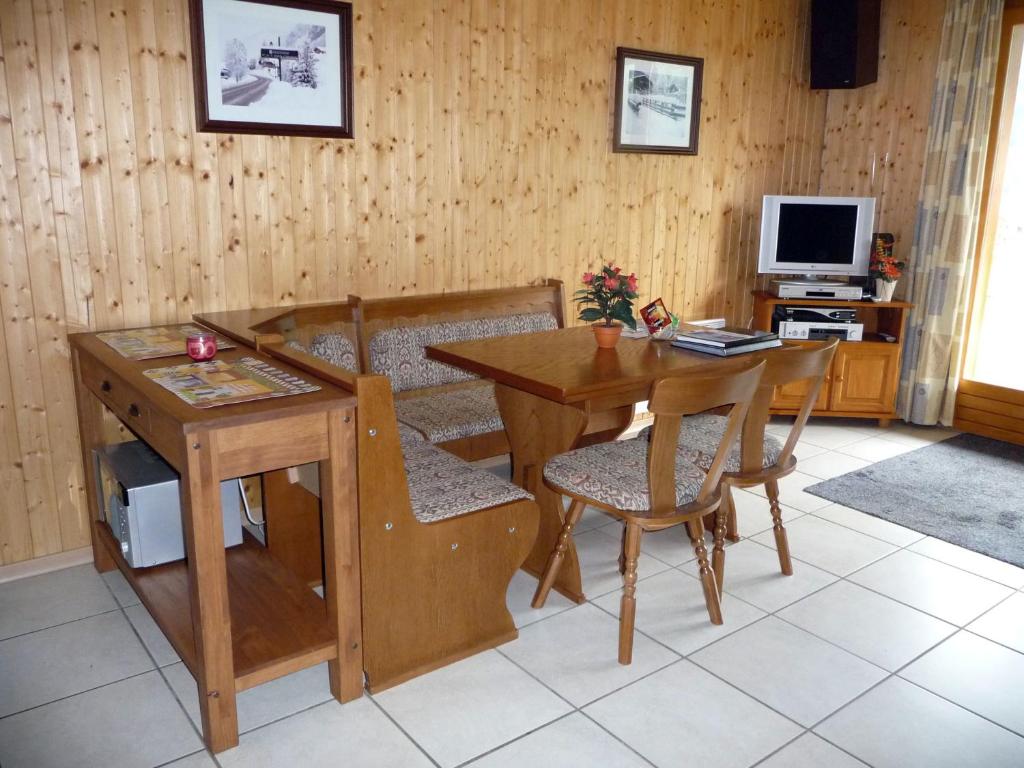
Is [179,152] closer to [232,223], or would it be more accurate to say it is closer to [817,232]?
[232,223]

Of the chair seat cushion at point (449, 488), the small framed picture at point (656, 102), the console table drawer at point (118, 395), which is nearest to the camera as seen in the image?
the console table drawer at point (118, 395)

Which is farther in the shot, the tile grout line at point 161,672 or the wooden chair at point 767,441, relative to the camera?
the wooden chair at point 767,441

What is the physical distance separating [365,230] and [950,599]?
2.51 metres

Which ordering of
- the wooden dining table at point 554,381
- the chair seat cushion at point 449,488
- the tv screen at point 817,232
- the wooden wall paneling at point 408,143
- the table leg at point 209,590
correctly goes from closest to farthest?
the table leg at point 209,590 → the chair seat cushion at point 449,488 → the wooden dining table at point 554,381 → the wooden wall paneling at point 408,143 → the tv screen at point 817,232

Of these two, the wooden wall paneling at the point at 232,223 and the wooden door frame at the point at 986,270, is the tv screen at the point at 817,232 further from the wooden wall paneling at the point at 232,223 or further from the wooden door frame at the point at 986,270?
the wooden wall paneling at the point at 232,223

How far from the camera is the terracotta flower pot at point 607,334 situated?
9.08 ft

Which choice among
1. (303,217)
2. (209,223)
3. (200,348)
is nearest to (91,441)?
(200,348)

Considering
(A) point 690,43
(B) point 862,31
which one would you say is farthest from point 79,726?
(B) point 862,31

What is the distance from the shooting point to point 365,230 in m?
3.34

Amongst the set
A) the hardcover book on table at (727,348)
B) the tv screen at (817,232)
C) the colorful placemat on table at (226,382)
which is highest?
the tv screen at (817,232)

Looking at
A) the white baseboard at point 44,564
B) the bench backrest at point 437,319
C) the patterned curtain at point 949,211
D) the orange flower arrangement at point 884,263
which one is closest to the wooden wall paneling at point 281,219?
the bench backrest at point 437,319

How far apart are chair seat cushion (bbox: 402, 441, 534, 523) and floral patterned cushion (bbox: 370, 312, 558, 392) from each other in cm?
80

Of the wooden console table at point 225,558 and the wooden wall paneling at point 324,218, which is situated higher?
the wooden wall paneling at point 324,218

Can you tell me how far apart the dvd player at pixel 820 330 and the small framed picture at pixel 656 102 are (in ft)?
3.59
